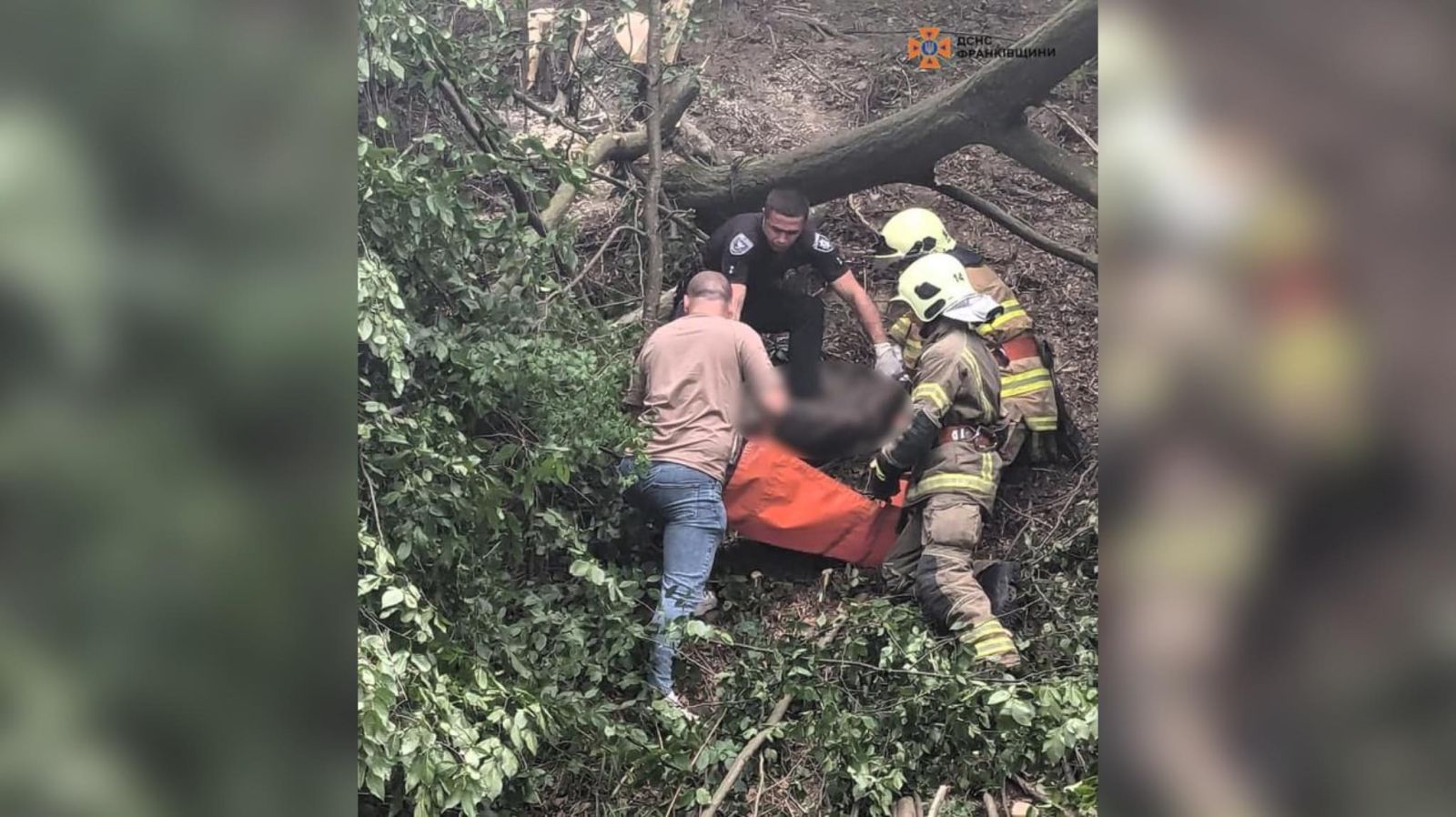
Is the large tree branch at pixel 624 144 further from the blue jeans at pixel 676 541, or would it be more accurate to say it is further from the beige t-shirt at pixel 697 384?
the blue jeans at pixel 676 541

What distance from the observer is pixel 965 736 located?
370 centimetres

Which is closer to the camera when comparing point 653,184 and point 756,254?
point 756,254

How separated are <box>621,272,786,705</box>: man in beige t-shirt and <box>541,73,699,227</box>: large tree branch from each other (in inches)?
20.8

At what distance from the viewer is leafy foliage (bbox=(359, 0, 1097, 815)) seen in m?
3.67

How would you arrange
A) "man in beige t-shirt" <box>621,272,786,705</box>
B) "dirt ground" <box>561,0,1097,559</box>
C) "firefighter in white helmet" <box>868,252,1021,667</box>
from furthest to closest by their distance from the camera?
1. "firefighter in white helmet" <box>868,252,1021,667</box>
2. "man in beige t-shirt" <box>621,272,786,705</box>
3. "dirt ground" <box>561,0,1097,559</box>

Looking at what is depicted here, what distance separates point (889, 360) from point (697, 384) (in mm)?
648

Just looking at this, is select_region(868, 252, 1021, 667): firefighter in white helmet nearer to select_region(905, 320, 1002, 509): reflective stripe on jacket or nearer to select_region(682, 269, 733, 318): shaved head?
select_region(905, 320, 1002, 509): reflective stripe on jacket

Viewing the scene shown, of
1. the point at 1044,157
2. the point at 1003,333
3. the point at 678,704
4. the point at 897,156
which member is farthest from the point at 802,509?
the point at 1044,157

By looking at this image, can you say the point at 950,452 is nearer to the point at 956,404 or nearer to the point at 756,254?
the point at 956,404

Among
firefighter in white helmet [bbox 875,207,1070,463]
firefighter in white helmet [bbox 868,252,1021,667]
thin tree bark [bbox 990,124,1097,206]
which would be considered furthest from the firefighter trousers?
thin tree bark [bbox 990,124,1097,206]

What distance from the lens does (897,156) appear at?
12.2ft
